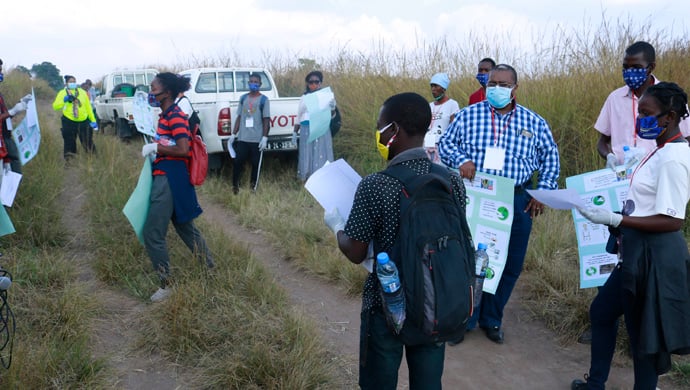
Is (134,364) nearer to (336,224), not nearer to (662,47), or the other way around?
(336,224)

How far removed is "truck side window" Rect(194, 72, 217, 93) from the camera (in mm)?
9802

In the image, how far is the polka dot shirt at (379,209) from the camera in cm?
203

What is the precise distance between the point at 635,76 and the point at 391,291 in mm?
2641

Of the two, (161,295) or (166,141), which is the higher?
(166,141)

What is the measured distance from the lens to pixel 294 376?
10.1 ft

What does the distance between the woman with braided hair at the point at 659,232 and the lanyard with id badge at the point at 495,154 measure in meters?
1.06

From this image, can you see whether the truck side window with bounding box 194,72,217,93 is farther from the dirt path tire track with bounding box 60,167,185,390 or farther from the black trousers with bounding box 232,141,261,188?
the dirt path tire track with bounding box 60,167,185,390

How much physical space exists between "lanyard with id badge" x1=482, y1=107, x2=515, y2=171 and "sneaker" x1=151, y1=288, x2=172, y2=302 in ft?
8.38

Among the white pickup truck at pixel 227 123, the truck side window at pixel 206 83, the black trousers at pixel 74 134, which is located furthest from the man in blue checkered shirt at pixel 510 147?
the black trousers at pixel 74 134

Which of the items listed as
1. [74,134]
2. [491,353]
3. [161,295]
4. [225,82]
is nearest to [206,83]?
[225,82]

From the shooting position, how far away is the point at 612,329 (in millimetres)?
2947

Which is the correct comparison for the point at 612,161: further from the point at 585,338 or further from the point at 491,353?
the point at 491,353

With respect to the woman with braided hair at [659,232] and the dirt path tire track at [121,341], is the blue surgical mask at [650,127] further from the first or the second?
the dirt path tire track at [121,341]

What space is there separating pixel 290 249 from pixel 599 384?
3332 millimetres
